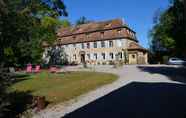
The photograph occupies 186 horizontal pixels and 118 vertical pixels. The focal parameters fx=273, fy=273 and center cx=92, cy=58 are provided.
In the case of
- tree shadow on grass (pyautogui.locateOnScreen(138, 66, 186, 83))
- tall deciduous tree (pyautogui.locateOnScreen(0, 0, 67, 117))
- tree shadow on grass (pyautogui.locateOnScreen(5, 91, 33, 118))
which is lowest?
tree shadow on grass (pyautogui.locateOnScreen(5, 91, 33, 118))

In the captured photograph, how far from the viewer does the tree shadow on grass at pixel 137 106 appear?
32.3 ft

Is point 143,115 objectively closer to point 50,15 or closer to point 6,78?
point 6,78

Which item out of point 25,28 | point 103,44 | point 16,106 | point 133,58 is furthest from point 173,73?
point 103,44

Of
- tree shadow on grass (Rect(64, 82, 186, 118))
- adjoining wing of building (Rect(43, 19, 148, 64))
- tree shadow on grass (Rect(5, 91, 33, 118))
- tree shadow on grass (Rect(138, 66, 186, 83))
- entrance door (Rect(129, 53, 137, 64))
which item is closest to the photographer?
tree shadow on grass (Rect(64, 82, 186, 118))

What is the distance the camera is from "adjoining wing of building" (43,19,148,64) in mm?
53344

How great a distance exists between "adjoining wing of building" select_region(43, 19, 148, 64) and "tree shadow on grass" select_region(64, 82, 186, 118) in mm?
39047

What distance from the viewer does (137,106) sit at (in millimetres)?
11227

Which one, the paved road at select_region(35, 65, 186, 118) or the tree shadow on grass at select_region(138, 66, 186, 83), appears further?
the tree shadow on grass at select_region(138, 66, 186, 83)

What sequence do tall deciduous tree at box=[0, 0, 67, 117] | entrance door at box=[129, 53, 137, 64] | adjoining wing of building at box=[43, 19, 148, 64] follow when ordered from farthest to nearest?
adjoining wing of building at box=[43, 19, 148, 64]
entrance door at box=[129, 53, 137, 64]
tall deciduous tree at box=[0, 0, 67, 117]

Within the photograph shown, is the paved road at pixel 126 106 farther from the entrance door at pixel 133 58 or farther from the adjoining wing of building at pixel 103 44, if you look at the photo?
the adjoining wing of building at pixel 103 44

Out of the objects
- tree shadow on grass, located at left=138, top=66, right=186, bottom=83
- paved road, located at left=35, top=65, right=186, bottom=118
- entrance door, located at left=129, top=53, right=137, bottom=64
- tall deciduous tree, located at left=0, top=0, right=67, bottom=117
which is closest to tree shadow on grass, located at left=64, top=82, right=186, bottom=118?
paved road, located at left=35, top=65, right=186, bottom=118

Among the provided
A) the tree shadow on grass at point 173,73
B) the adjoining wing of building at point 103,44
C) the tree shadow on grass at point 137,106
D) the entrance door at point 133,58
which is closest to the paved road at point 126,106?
the tree shadow on grass at point 137,106

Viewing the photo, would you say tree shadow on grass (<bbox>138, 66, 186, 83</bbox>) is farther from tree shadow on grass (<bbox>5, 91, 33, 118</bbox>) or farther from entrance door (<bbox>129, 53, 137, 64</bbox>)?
entrance door (<bbox>129, 53, 137, 64</bbox>)

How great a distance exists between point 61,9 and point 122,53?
21468 mm
